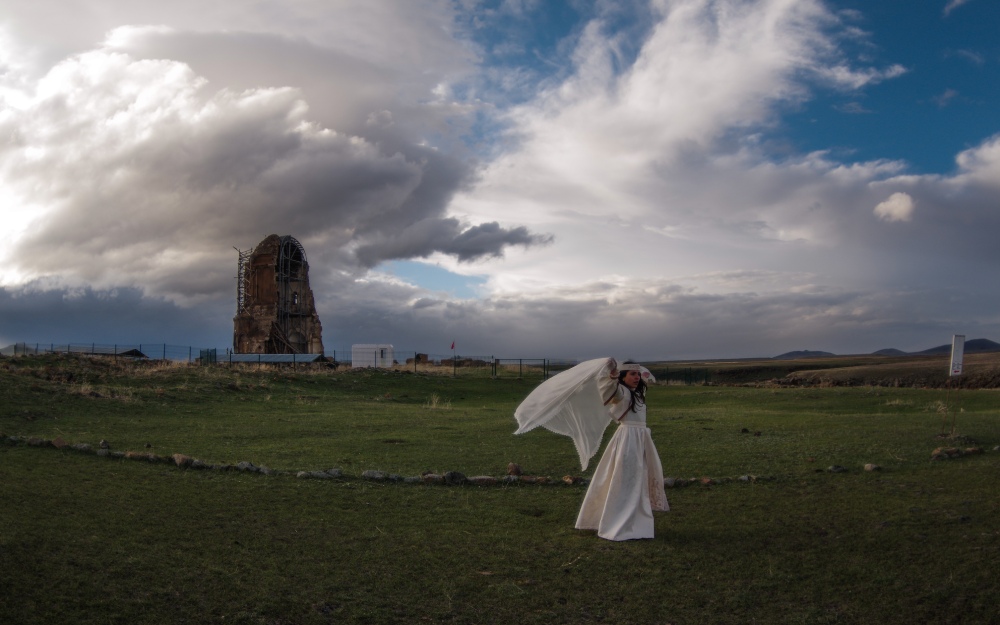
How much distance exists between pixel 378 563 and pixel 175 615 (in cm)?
210

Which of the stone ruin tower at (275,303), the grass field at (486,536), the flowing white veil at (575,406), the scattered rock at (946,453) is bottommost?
the grass field at (486,536)

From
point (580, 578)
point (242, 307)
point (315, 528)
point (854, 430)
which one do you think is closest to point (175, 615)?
point (315, 528)

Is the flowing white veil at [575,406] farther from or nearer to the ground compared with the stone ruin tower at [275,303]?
nearer to the ground

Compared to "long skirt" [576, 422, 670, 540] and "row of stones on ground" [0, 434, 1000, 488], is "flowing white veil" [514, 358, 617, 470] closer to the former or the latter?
"long skirt" [576, 422, 670, 540]

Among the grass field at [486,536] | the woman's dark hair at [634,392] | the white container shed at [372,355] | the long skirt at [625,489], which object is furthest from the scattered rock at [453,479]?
the white container shed at [372,355]

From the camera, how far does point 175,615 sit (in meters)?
5.83

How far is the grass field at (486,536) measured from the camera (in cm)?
634

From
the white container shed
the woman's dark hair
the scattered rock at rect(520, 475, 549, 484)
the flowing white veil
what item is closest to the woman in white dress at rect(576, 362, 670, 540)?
the woman's dark hair

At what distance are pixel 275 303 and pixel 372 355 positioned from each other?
9.67 meters

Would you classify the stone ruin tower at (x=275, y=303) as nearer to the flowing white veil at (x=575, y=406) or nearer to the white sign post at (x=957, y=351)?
the white sign post at (x=957, y=351)

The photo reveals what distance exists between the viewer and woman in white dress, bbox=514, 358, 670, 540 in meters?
8.52

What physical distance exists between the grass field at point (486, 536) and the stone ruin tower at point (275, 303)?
50.3 meters

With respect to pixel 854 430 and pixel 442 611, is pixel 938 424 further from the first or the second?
pixel 442 611

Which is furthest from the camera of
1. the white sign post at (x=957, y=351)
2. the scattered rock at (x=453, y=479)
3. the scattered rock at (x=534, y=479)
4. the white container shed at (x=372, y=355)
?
the white container shed at (x=372, y=355)
